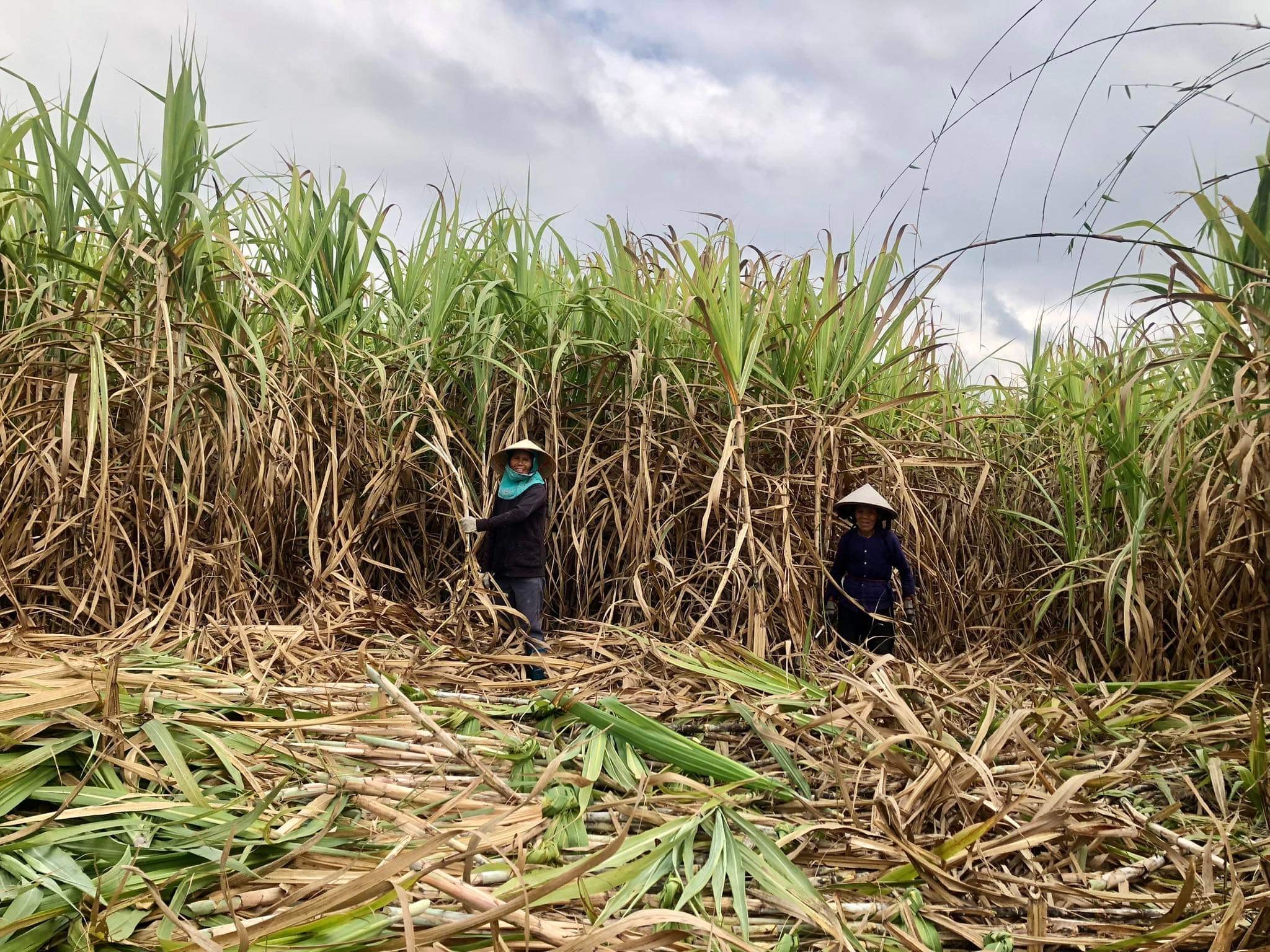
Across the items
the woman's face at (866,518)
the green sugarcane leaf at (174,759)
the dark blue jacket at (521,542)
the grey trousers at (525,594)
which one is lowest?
the green sugarcane leaf at (174,759)

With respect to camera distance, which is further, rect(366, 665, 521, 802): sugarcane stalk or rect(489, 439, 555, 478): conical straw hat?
rect(489, 439, 555, 478): conical straw hat

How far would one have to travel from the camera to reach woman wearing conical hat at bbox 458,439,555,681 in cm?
347

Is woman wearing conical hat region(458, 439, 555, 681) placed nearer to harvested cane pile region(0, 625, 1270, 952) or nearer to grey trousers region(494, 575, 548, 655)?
grey trousers region(494, 575, 548, 655)

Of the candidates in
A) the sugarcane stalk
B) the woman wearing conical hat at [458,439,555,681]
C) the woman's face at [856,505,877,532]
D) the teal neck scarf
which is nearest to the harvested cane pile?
the sugarcane stalk

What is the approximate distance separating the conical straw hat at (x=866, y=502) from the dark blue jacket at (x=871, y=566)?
4.3 inches

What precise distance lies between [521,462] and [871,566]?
1.50 meters

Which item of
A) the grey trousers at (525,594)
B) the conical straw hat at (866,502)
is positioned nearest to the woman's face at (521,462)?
the grey trousers at (525,594)

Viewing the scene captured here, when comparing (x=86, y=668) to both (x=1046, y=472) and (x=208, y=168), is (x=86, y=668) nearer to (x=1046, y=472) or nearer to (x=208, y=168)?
(x=208, y=168)

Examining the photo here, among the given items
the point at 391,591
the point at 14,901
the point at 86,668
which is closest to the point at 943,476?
the point at 391,591

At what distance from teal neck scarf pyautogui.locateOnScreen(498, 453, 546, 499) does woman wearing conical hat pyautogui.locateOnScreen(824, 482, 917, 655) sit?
120 centimetres

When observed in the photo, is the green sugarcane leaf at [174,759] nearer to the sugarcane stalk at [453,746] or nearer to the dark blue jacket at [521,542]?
the sugarcane stalk at [453,746]

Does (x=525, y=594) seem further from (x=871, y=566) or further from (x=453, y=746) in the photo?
(x=453, y=746)

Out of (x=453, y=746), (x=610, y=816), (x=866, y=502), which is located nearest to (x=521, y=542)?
(x=866, y=502)

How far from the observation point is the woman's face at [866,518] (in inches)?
146
